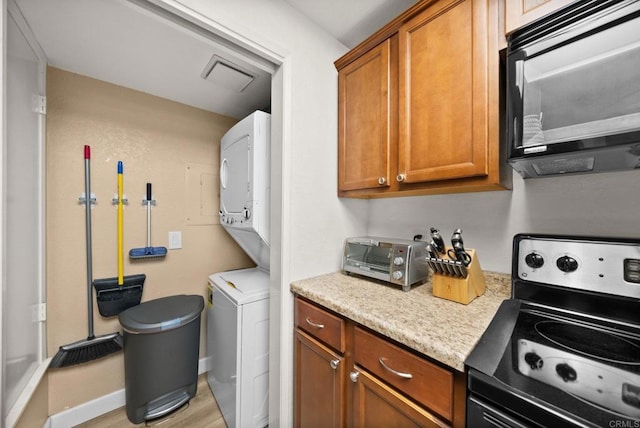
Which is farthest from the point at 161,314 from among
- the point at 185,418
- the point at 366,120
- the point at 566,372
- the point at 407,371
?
the point at 566,372

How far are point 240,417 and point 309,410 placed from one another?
1.81 ft

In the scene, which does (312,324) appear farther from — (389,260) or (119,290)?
(119,290)

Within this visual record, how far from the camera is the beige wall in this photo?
63.6 inches

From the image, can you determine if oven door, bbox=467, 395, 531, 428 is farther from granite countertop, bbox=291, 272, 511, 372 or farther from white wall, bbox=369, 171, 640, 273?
white wall, bbox=369, 171, 640, 273

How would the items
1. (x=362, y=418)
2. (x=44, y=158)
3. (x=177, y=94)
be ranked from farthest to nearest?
(x=177, y=94)
(x=44, y=158)
(x=362, y=418)

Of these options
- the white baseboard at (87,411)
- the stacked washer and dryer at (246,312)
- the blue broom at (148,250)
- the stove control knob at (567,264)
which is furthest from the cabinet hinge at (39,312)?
the stove control knob at (567,264)

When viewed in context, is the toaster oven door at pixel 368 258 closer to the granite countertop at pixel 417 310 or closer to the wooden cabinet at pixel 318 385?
the granite countertop at pixel 417 310

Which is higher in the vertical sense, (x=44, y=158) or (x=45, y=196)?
(x=44, y=158)

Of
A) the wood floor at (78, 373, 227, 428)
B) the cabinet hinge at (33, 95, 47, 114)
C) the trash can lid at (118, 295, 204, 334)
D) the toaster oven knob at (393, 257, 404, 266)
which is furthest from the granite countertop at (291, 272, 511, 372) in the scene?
the cabinet hinge at (33, 95, 47, 114)

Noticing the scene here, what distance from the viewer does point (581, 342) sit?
2.48 ft

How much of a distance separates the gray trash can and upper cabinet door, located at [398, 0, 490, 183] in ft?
5.81

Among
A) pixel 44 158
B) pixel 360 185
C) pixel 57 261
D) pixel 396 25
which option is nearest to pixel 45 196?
pixel 44 158

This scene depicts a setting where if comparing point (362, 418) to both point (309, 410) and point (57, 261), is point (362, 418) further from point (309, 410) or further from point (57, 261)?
point (57, 261)

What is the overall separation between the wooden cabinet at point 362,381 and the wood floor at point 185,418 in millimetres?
804
